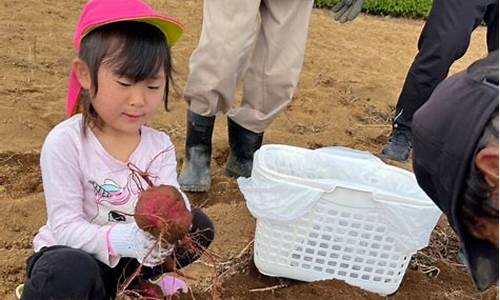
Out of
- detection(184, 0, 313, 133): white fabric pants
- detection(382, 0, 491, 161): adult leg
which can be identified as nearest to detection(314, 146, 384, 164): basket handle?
detection(184, 0, 313, 133): white fabric pants

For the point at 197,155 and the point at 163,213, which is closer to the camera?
the point at 163,213

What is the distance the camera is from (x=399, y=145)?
312cm

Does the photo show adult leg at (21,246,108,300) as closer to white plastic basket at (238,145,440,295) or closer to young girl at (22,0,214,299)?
young girl at (22,0,214,299)

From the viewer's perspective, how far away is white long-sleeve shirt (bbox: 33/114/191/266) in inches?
68.4

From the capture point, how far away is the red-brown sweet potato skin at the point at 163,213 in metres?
1.55

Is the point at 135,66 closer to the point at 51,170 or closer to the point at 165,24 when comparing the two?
the point at 165,24

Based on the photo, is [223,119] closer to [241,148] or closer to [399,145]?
[241,148]

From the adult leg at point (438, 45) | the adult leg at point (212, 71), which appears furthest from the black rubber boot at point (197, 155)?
the adult leg at point (438, 45)

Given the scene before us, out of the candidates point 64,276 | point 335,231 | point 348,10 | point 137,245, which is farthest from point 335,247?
point 348,10

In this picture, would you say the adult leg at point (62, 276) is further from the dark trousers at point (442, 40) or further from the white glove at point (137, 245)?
the dark trousers at point (442, 40)

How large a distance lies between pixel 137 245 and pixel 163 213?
0.14 metres

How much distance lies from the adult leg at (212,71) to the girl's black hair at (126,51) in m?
0.66

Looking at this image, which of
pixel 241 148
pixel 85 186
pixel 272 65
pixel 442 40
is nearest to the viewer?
pixel 85 186

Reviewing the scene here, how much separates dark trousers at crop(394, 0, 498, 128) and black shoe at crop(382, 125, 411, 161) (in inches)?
2.8
